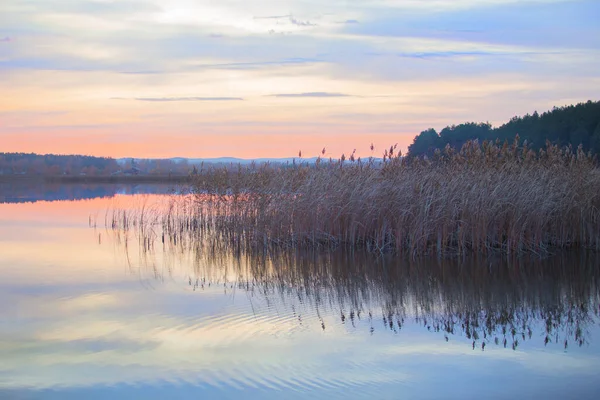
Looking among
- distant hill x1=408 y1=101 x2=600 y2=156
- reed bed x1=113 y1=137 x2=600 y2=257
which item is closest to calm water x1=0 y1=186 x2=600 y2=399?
reed bed x1=113 y1=137 x2=600 y2=257

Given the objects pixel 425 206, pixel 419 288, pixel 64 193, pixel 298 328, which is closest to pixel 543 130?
pixel 425 206

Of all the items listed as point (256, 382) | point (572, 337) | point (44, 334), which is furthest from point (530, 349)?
point (44, 334)

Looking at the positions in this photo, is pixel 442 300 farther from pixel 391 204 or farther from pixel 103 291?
pixel 103 291

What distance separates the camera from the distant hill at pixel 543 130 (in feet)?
94.4

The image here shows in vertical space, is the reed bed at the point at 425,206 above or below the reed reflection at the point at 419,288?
above

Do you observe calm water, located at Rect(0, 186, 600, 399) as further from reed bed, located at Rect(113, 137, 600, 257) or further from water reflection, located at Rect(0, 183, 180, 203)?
water reflection, located at Rect(0, 183, 180, 203)

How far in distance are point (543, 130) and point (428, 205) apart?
25055 mm

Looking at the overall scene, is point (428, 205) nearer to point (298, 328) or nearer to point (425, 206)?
point (425, 206)

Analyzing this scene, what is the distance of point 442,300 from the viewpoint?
7.98 m

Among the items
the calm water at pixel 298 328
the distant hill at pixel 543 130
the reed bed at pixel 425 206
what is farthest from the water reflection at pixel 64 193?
the distant hill at pixel 543 130

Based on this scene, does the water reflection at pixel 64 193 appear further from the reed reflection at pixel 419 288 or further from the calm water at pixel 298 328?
the calm water at pixel 298 328

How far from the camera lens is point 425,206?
11242mm

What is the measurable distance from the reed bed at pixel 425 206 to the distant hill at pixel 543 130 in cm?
1258

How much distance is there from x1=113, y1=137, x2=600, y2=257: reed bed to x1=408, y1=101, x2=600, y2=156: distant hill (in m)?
12.6
